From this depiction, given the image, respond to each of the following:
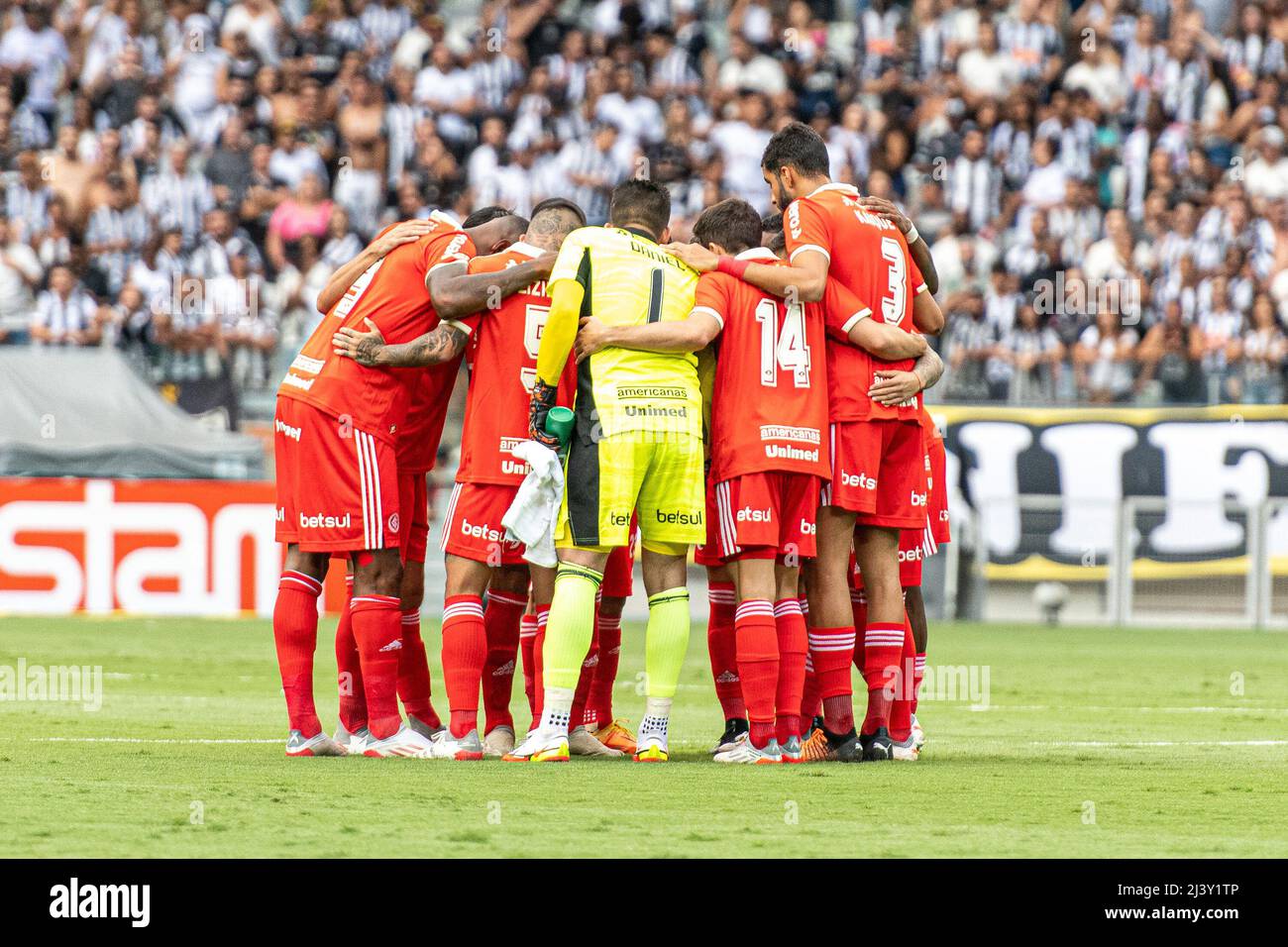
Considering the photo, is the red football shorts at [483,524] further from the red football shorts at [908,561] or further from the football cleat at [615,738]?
the red football shorts at [908,561]

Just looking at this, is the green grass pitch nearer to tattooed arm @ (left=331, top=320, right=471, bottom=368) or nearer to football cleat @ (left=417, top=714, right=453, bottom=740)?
football cleat @ (left=417, top=714, right=453, bottom=740)

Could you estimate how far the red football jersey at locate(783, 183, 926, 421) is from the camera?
845 cm

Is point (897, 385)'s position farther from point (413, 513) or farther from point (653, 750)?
point (413, 513)

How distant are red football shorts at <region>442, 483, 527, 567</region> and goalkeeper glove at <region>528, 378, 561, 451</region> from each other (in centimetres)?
39

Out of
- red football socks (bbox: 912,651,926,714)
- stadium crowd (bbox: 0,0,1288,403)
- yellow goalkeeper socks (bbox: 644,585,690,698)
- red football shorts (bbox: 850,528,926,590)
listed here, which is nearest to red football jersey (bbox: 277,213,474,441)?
yellow goalkeeper socks (bbox: 644,585,690,698)

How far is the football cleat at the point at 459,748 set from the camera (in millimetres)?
8258

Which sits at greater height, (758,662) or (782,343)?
(782,343)

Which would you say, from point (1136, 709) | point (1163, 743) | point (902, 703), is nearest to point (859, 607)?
point (902, 703)

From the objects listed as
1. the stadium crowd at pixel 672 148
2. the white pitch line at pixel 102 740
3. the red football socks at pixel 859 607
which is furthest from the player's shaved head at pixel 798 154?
the stadium crowd at pixel 672 148

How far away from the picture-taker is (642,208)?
843 centimetres

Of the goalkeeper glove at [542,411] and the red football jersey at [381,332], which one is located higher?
the red football jersey at [381,332]

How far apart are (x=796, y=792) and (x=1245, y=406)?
42.3 feet

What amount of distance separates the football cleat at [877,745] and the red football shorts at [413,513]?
84.7 inches

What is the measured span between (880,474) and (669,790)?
212cm
